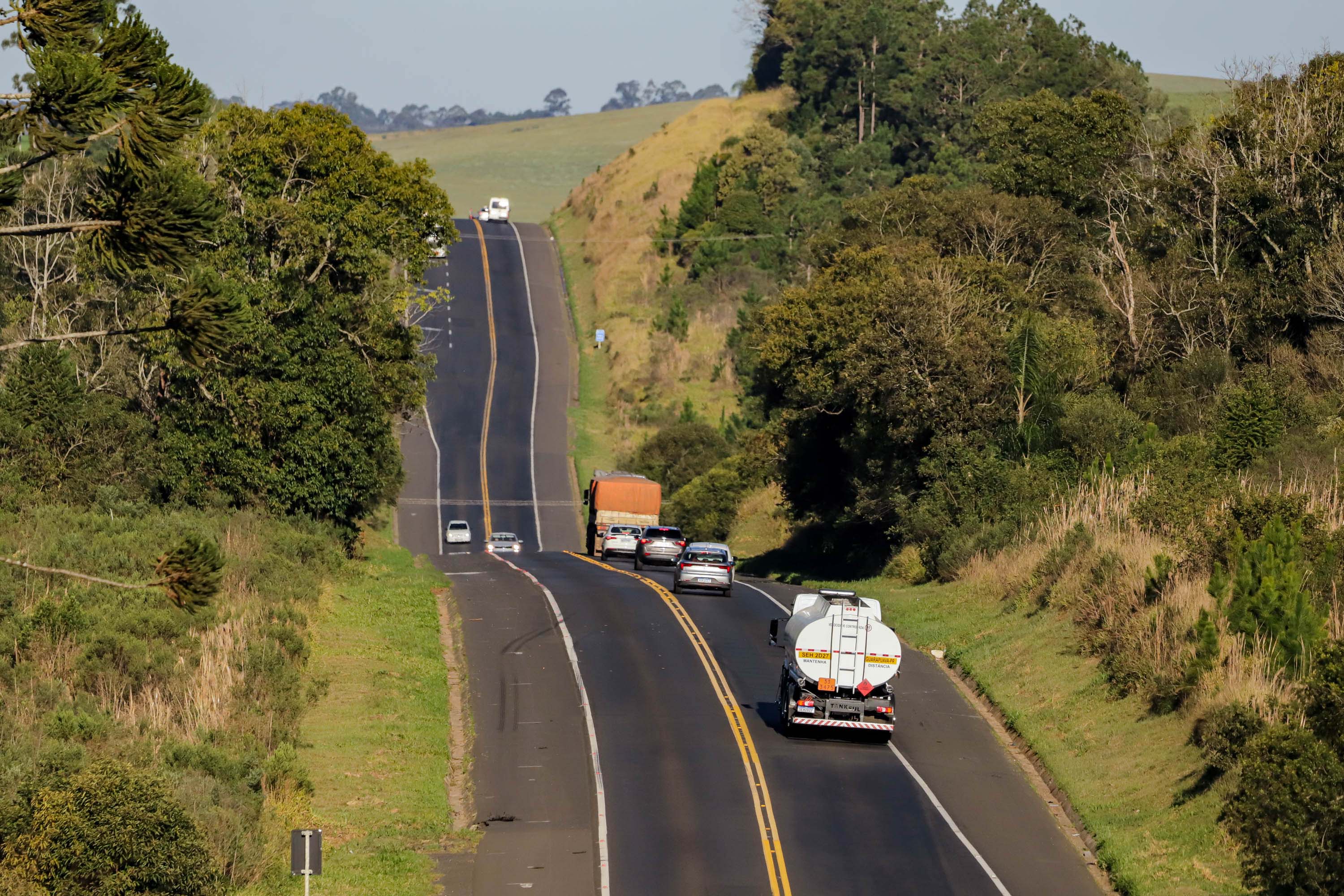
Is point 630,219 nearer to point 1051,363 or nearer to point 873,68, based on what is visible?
point 873,68

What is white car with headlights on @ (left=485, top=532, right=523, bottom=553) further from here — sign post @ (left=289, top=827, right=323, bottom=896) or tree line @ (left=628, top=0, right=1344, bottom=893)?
sign post @ (left=289, top=827, right=323, bottom=896)

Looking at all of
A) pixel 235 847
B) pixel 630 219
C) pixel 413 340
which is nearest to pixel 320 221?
pixel 413 340

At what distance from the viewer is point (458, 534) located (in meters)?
78.5

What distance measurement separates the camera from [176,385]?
47.4 m

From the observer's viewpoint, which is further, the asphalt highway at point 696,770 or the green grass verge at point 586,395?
the green grass verge at point 586,395

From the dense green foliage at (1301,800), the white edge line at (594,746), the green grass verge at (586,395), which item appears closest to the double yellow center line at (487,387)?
the green grass verge at (586,395)

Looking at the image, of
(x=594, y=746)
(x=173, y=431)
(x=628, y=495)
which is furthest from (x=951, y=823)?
(x=628, y=495)

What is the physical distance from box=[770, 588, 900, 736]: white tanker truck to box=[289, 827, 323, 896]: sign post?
1285 centimetres

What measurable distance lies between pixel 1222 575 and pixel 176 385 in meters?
32.9

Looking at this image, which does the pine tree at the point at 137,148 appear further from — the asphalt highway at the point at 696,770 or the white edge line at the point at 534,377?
the white edge line at the point at 534,377

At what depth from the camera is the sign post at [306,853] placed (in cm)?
1905

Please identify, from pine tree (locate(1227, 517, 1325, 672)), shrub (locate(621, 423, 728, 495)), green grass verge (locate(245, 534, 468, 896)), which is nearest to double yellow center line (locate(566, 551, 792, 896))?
green grass verge (locate(245, 534, 468, 896))

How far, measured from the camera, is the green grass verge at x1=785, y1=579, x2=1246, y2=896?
23812 mm

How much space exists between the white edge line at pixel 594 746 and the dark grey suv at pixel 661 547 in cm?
741
